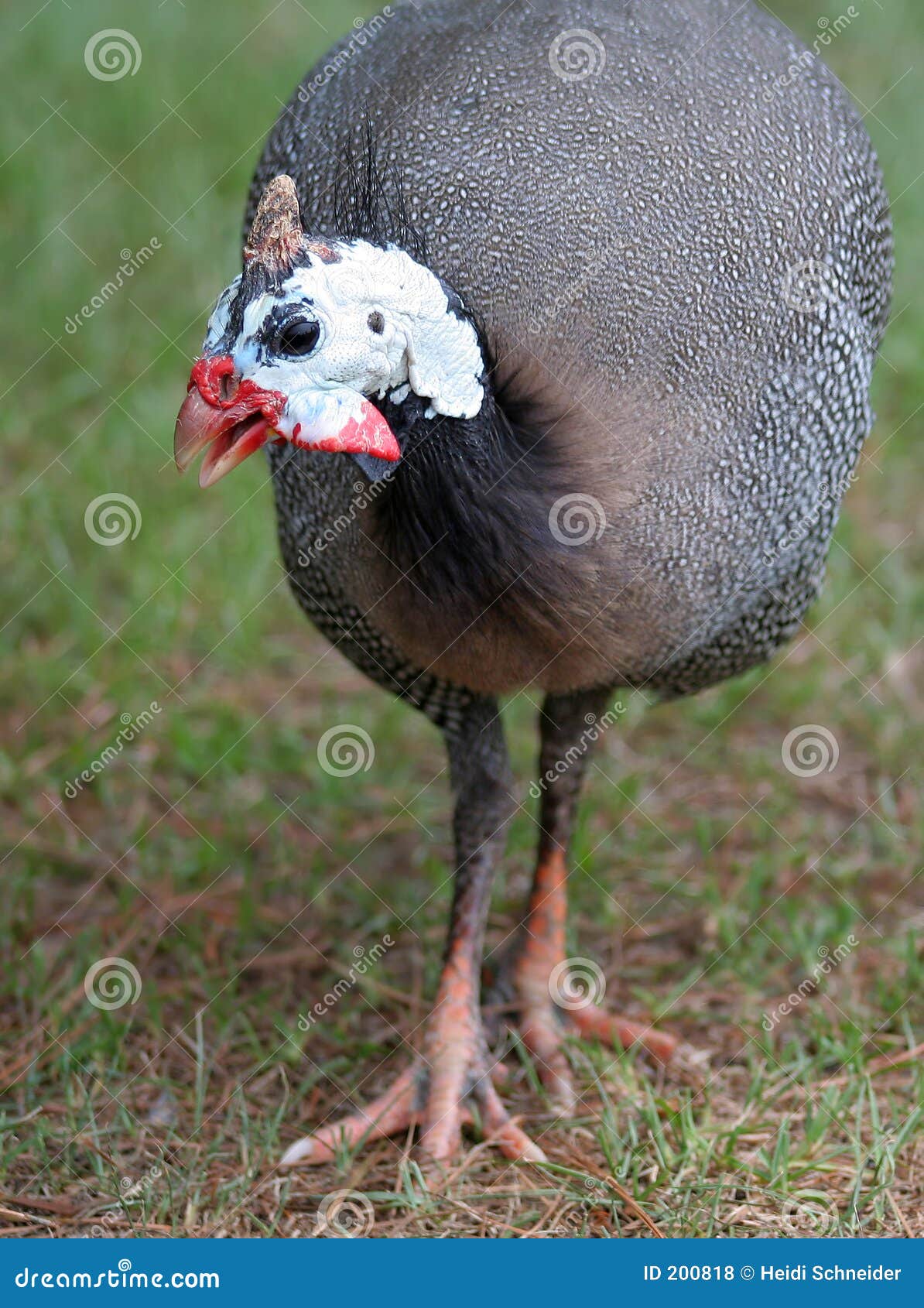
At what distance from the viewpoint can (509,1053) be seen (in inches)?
126

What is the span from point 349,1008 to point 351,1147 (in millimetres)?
470

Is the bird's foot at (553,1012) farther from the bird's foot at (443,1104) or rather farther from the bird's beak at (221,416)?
the bird's beak at (221,416)

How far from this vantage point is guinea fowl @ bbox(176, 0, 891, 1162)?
2.22 m

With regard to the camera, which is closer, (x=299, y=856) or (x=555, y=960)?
(x=555, y=960)

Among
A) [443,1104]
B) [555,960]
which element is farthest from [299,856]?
[443,1104]

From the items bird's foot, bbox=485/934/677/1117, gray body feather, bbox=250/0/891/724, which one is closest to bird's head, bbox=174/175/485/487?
gray body feather, bbox=250/0/891/724

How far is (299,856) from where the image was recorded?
3697mm

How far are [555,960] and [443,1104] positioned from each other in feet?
1.49

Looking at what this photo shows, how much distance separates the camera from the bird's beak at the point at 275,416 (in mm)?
2180

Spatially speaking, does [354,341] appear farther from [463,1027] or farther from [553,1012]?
[553,1012]

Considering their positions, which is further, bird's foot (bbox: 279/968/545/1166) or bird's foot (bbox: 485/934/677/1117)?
bird's foot (bbox: 485/934/677/1117)

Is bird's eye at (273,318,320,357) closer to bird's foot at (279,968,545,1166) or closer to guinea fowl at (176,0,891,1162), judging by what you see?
guinea fowl at (176,0,891,1162)

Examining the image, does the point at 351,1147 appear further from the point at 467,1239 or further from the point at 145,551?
the point at 145,551

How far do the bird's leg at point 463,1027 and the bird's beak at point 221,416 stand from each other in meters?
0.82
